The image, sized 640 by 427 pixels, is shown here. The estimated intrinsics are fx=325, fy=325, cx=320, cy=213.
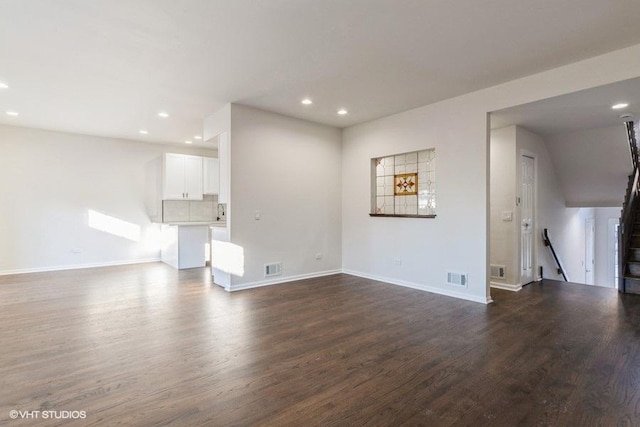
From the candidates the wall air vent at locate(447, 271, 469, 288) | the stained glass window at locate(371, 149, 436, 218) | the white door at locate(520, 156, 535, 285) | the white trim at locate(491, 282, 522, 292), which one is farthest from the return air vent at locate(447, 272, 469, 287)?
the white door at locate(520, 156, 535, 285)

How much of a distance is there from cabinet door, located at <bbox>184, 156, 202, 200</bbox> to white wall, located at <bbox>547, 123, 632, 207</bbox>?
716 centimetres

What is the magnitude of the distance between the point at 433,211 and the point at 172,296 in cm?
409

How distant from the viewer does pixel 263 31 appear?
2871 mm

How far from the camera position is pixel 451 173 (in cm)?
462

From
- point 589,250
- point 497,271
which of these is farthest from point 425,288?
point 589,250

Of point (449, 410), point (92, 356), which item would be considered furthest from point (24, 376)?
point (449, 410)

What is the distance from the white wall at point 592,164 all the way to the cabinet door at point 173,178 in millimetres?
7380

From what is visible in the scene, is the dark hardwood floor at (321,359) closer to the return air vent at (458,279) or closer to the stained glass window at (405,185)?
the return air vent at (458,279)

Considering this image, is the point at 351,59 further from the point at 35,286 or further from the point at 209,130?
the point at 35,286

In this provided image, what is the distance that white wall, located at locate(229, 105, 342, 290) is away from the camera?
4.98m

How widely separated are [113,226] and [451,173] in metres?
6.94

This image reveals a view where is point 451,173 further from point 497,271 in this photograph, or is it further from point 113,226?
point 113,226

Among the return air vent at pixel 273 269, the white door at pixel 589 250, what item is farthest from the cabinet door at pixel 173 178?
the white door at pixel 589 250

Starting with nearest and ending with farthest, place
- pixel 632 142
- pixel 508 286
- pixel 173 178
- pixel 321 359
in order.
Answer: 1. pixel 321 359
2. pixel 508 286
3. pixel 632 142
4. pixel 173 178
